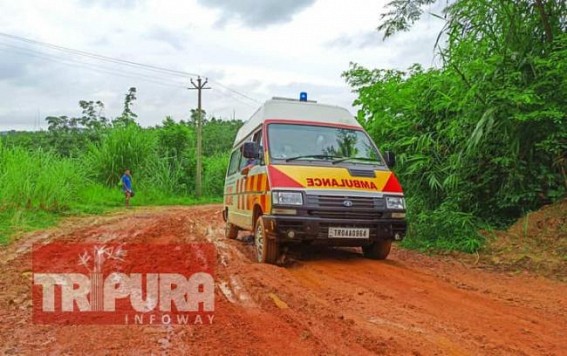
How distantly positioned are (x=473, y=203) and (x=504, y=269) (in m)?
2.40

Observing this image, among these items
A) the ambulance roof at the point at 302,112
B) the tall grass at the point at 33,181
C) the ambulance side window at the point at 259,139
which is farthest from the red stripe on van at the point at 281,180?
the tall grass at the point at 33,181

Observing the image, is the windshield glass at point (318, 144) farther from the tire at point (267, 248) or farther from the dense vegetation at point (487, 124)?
the dense vegetation at point (487, 124)

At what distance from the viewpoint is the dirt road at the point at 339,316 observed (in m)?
3.39

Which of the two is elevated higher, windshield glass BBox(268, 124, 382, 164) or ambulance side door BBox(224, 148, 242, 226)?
windshield glass BBox(268, 124, 382, 164)

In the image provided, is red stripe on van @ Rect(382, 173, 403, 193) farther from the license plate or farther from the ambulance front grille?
the license plate

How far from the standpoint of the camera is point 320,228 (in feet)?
20.3

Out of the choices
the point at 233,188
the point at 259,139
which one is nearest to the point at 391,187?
the point at 259,139

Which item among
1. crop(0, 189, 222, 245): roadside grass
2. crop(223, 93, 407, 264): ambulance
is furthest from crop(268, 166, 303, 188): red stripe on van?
crop(0, 189, 222, 245): roadside grass

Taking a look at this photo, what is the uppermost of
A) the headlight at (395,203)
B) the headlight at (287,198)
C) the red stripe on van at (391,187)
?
the red stripe on van at (391,187)

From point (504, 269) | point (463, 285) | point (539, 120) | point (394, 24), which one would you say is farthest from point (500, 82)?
point (463, 285)

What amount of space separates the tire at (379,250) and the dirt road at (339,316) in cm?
20

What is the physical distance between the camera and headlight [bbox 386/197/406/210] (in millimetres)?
6539

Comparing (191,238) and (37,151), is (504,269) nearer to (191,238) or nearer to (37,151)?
(191,238)

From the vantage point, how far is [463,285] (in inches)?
225
